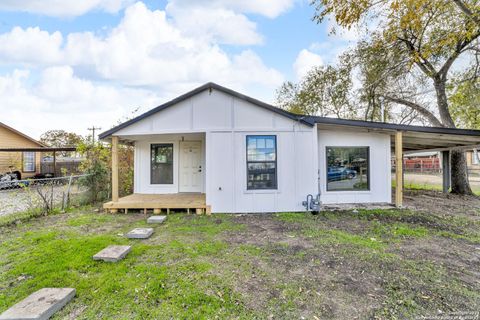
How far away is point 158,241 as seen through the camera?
4.55 metres

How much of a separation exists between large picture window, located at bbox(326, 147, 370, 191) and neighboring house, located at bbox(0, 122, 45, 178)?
1879cm

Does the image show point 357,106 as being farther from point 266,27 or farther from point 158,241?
point 158,241

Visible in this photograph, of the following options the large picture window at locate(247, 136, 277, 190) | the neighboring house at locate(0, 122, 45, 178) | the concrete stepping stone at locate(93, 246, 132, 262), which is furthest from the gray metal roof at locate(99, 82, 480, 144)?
the neighboring house at locate(0, 122, 45, 178)

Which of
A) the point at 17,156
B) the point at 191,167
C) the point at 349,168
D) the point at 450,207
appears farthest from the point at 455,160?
the point at 17,156

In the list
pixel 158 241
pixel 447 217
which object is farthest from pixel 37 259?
pixel 447 217

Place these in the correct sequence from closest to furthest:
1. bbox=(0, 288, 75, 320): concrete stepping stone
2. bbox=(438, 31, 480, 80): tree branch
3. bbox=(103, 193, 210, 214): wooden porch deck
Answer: bbox=(0, 288, 75, 320): concrete stepping stone → bbox=(103, 193, 210, 214): wooden porch deck → bbox=(438, 31, 480, 80): tree branch

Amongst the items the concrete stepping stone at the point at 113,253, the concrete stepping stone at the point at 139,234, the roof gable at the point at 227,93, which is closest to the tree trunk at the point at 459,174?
the roof gable at the point at 227,93

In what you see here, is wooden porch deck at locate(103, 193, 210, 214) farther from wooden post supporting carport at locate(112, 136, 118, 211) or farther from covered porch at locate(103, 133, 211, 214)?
covered porch at locate(103, 133, 211, 214)

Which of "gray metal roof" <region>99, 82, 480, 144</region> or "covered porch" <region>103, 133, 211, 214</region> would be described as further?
"covered porch" <region>103, 133, 211, 214</region>

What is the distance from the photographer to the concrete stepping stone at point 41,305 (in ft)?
7.44

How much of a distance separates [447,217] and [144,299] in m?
7.57

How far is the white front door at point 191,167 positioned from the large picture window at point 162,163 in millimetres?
419

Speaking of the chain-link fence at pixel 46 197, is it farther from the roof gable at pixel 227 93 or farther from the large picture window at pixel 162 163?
the roof gable at pixel 227 93

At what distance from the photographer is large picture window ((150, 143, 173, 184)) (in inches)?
348
